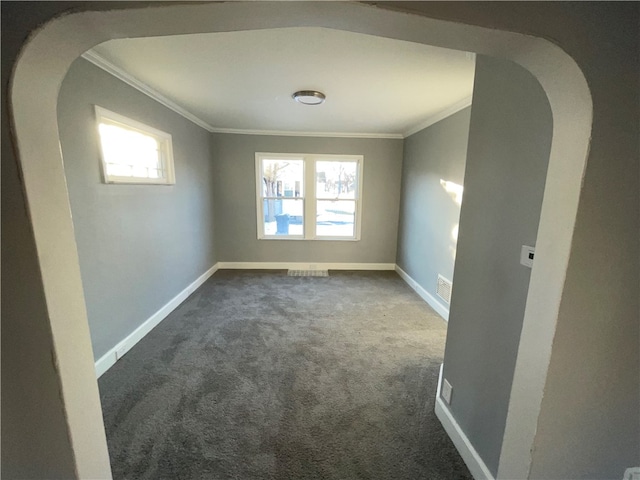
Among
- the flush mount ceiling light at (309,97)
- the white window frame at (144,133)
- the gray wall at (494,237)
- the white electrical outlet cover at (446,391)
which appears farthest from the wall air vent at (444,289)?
the white window frame at (144,133)

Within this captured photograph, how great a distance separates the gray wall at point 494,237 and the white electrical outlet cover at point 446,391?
4cm

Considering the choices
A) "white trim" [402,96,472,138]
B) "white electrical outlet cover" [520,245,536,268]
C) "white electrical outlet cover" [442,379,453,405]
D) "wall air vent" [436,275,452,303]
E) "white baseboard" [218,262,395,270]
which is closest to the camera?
"white electrical outlet cover" [520,245,536,268]

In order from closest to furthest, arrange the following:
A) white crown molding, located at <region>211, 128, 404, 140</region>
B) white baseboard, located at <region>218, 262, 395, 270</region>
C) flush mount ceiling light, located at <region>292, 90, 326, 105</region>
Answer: flush mount ceiling light, located at <region>292, 90, 326, 105</region>
white crown molding, located at <region>211, 128, 404, 140</region>
white baseboard, located at <region>218, 262, 395, 270</region>

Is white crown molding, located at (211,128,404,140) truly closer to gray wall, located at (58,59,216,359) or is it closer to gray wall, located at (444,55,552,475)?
gray wall, located at (58,59,216,359)

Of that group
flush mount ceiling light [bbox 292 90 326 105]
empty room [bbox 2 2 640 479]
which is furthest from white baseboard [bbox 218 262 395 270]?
flush mount ceiling light [bbox 292 90 326 105]

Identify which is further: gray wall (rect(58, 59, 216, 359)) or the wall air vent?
the wall air vent

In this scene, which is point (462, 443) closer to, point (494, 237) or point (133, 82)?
point (494, 237)

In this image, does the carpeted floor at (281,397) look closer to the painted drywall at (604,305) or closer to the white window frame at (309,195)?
the painted drywall at (604,305)

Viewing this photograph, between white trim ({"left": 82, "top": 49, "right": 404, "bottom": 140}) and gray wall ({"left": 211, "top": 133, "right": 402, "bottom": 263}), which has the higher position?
white trim ({"left": 82, "top": 49, "right": 404, "bottom": 140})

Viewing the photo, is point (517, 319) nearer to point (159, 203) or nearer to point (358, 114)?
point (358, 114)

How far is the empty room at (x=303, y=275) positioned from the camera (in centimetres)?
71

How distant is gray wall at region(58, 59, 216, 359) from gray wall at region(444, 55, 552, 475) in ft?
8.25

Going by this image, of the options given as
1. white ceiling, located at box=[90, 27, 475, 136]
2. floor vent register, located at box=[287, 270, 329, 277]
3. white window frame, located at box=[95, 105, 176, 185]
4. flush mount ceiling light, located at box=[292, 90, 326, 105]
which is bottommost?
floor vent register, located at box=[287, 270, 329, 277]

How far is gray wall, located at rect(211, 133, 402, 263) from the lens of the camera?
4.36 m
